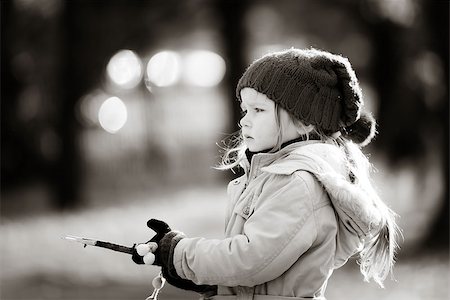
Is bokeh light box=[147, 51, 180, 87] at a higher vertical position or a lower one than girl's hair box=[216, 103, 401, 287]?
lower

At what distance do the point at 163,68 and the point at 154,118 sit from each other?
5.15 ft

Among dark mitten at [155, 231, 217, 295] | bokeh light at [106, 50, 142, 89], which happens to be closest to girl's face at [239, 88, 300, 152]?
dark mitten at [155, 231, 217, 295]

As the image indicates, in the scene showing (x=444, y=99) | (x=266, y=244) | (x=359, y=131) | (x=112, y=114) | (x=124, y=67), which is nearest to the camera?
(x=266, y=244)

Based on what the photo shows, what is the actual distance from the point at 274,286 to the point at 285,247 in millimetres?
196

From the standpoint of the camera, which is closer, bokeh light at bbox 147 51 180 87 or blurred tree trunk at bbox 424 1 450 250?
blurred tree trunk at bbox 424 1 450 250

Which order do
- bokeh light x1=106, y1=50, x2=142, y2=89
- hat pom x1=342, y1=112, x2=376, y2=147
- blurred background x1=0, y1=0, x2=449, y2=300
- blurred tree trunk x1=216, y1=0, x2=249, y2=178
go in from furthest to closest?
blurred tree trunk x1=216, y1=0, x2=249, y2=178 < bokeh light x1=106, y1=50, x2=142, y2=89 < blurred background x1=0, y1=0, x2=449, y2=300 < hat pom x1=342, y1=112, x2=376, y2=147

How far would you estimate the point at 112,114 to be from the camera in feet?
59.5

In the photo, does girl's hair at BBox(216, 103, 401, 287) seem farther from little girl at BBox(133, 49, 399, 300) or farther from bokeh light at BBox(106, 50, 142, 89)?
bokeh light at BBox(106, 50, 142, 89)

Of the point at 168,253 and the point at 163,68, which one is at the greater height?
the point at 168,253

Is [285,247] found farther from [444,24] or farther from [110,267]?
[444,24]

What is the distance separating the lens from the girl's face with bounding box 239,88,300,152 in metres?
2.65

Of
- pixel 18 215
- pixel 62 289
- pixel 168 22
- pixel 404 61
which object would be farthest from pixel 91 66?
pixel 62 289

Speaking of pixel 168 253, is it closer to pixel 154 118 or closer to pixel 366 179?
pixel 366 179

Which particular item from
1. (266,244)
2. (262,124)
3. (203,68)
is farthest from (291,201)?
(203,68)
